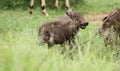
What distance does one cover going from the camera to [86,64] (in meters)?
3.80

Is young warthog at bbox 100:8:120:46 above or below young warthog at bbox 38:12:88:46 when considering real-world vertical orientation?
below

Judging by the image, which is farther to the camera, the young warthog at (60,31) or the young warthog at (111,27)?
the young warthog at (111,27)

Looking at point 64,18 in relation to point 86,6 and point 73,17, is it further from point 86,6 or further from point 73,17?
point 86,6

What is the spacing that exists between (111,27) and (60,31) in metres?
1.23

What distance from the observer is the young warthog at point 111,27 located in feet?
23.8

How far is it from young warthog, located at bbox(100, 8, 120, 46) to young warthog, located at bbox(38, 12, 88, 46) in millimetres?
722

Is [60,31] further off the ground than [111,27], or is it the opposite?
[60,31]

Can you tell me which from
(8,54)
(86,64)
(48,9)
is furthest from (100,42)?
(48,9)

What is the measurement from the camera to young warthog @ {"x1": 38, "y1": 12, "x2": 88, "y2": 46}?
6308mm

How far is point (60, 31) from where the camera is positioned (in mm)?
6418

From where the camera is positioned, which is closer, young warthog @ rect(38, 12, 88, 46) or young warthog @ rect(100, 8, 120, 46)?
young warthog @ rect(38, 12, 88, 46)

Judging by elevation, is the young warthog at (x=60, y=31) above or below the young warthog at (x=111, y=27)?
above

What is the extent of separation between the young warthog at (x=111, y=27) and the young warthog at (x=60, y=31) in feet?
2.37

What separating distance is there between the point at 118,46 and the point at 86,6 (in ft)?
40.0
